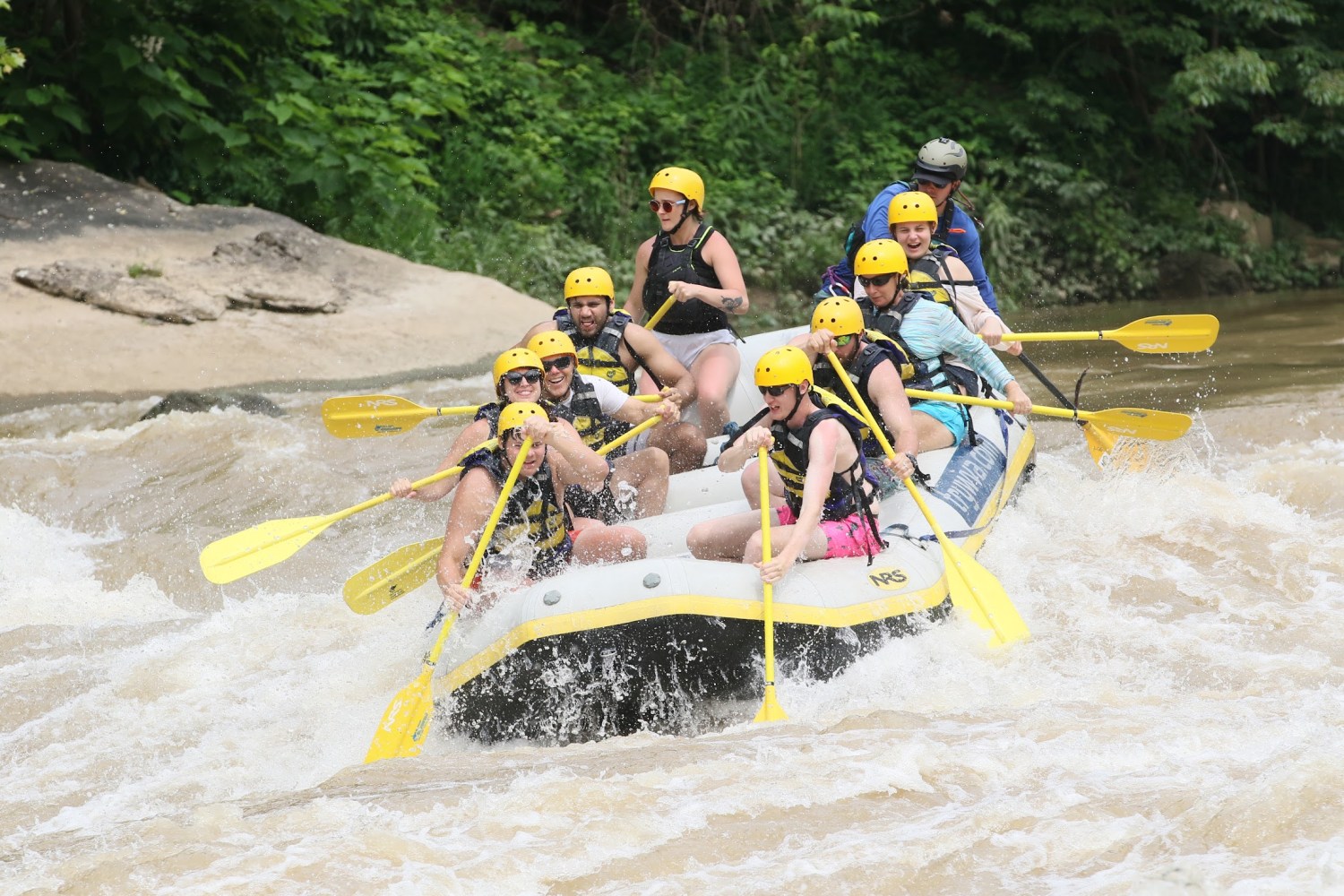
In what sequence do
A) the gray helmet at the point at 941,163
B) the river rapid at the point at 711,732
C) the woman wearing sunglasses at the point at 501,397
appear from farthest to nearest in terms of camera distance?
the gray helmet at the point at 941,163 → the woman wearing sunglasses at the point at 501,397 → the river rapid at the point at 711,732

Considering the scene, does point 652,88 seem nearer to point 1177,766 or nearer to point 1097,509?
point 1097,509

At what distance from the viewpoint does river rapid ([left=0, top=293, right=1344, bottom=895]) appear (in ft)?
11.1

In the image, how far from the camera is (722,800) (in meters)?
3.71

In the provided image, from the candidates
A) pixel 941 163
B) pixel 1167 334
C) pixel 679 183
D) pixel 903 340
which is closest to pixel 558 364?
pixel 679 183

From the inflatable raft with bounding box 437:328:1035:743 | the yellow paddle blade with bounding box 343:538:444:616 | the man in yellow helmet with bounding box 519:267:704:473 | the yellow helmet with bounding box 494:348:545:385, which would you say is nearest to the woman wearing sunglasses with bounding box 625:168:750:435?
the man in yellow helmet with bounding box 519:267:704:473

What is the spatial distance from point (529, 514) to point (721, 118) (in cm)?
1019

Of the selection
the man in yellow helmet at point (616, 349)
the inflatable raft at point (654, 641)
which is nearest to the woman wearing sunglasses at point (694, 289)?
the man in yellow helmet at point (616, 349)

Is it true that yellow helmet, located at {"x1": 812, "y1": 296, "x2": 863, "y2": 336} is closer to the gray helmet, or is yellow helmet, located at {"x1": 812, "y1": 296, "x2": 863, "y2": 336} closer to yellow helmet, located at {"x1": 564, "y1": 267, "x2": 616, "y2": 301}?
yellow helmet, located at {"x1": 564, "y1": 267, "x2": 616, "y2": 301}

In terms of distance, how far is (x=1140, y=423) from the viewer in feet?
20.8

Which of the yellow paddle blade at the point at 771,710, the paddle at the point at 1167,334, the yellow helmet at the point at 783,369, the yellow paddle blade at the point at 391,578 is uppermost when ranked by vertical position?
the yellow helmet at the point at 783,369

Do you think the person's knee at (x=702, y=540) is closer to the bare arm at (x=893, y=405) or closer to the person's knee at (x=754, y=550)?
the person's knee at (x=754, y=550)

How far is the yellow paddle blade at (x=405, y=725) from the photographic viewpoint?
430 cm

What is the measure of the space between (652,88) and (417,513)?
8290 millimetres

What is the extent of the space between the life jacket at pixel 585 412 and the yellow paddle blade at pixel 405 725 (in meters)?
1.30
